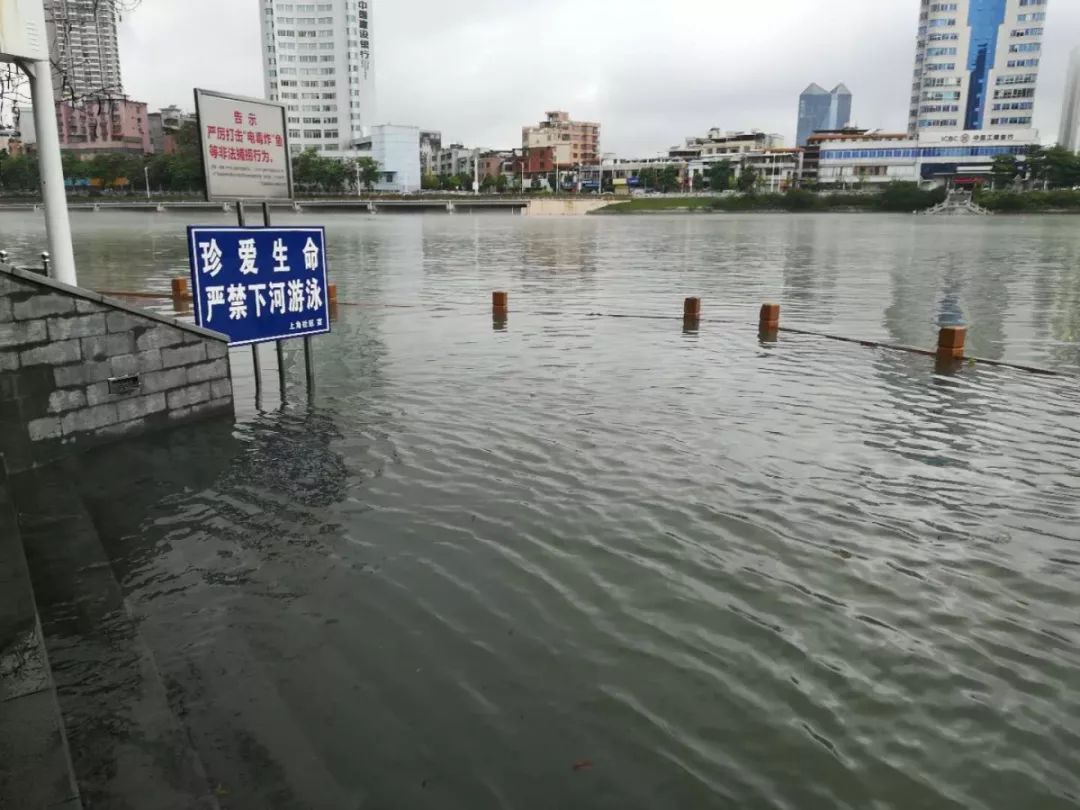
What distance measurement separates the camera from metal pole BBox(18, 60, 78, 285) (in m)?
9.64

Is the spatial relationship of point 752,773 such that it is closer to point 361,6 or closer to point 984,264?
point 984,264

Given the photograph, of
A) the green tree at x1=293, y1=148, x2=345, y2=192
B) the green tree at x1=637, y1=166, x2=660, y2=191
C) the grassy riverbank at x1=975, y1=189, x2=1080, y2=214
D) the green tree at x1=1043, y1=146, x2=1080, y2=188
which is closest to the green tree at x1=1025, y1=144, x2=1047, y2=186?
the green tree at x1=1043, y1=146, x2=1080, y2=188

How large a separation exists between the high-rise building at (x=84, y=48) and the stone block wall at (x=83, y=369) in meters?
4.28

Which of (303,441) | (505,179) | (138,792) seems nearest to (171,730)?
(138,792)

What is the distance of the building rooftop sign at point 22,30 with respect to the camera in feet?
29.7

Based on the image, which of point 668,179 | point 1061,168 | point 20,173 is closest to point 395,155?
point 668,179

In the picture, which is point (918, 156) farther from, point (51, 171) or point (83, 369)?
point (83, 369)

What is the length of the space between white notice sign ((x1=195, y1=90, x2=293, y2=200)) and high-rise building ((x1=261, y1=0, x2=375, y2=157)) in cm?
17819

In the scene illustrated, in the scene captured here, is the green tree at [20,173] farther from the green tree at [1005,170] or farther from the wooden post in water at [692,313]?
the green tree at [1005,170]

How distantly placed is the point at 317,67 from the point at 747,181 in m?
101

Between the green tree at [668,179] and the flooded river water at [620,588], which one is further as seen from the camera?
the green tree at [668,179]

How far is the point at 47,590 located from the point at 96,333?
394 cm

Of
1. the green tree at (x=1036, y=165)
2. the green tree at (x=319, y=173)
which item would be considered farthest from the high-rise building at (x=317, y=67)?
the green tree at (x=1036, y=165)

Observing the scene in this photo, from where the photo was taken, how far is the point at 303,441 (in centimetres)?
906
